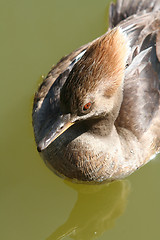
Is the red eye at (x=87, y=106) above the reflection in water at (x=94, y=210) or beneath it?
above

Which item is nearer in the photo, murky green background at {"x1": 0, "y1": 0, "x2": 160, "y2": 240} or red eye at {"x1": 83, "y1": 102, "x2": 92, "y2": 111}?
red eye at {"x1": 83, "y1": 102, "x2": 92, "y2": 111}

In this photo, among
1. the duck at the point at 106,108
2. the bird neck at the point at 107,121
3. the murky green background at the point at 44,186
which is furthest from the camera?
the murky green background at the point at 44,186

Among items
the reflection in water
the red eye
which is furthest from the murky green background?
the red eye

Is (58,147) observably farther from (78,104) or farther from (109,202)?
(109,202)

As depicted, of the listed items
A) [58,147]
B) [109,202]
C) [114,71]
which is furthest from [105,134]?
[109,202]

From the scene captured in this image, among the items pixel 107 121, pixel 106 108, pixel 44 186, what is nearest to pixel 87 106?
pixel 106 108

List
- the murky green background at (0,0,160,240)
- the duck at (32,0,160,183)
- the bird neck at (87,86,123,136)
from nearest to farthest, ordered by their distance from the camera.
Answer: the duck at (32,0,160,183) < the bird neck at (87,86,123,136) < the murky green background at (0,0,160,240)

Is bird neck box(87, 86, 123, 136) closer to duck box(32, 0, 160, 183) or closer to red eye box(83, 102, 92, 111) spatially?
duck box(32, 0, 160, 183)

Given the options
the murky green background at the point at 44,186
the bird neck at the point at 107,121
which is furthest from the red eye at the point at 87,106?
the murky green background at the point at 44,186

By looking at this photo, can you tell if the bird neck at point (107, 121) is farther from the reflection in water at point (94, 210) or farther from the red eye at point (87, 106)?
the reflection in water at point (94, 210)
